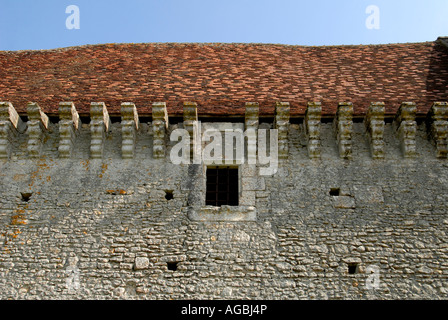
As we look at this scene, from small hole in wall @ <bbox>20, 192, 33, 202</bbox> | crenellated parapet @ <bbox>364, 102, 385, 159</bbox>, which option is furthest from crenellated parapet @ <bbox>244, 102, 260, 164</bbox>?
small hole in wall @ <bbox>20, 192, 33, 202</bbox>

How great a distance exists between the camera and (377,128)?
775 cm

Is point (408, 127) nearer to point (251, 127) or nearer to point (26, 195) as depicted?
point (251, 127)

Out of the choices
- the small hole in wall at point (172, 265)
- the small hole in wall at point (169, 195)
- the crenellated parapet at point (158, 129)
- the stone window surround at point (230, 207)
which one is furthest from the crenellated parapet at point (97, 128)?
the small hole in wall at point (172, 265)

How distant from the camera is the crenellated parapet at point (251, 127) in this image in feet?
25.6

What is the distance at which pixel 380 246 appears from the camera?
274 inches

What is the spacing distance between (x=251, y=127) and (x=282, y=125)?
443mm

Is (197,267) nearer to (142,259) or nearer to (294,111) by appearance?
(142,259)

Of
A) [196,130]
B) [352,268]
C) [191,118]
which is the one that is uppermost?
[191,118]

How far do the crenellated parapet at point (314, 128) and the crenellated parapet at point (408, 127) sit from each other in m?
1.16

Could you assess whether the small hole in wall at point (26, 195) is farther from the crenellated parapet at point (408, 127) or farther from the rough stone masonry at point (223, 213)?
the crenellated parapet at point (408, 127)

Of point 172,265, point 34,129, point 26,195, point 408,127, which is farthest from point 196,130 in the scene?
point 408,127

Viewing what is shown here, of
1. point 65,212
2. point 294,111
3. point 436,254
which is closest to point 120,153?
point 65,212

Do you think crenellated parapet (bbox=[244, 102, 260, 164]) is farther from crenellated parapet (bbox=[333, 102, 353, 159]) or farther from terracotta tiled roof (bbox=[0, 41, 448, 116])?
crenellated parapet (bbox=[333, 102, 353, 159])

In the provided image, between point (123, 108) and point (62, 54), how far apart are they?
3.78 meters
